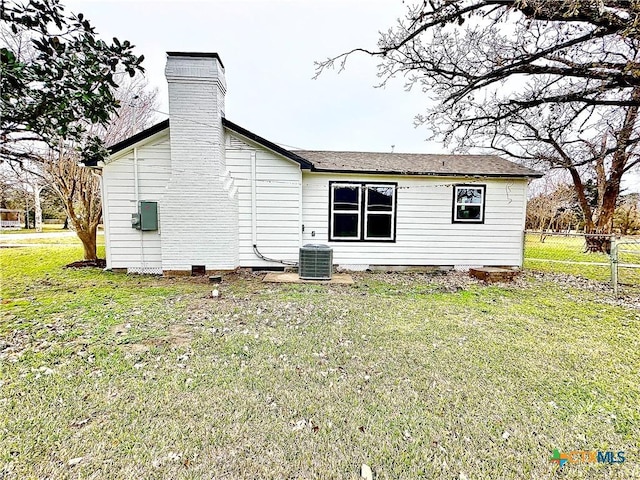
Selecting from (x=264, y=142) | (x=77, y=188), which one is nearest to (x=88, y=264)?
(x=77, y=188)

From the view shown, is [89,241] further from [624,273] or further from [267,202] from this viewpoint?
[624,273]

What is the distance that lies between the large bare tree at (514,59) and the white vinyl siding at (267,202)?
2.45 m

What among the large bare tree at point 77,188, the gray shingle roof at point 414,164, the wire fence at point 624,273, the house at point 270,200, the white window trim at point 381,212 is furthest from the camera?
the white window trim at point 381,212

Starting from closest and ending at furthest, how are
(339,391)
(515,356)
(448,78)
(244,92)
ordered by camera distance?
(339,391) < (515,356) < (448,78) < (244,92)

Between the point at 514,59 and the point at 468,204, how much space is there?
3671 millimetres

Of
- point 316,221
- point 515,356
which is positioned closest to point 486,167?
point 316,221

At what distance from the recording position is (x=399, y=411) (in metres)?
2.37

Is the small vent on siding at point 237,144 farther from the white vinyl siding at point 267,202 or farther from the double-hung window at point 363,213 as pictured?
the double-hung window at point 363,213

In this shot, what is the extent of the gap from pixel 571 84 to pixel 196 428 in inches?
378

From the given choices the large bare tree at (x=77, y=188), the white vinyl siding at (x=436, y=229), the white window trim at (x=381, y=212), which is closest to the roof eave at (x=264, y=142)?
the white vinyl siding at (x=436, y=229)

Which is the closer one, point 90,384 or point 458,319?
point 90,384

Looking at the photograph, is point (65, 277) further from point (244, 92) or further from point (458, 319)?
point (244, 92)

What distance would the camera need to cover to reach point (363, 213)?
8.38 m

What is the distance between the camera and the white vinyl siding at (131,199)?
7.11 m
